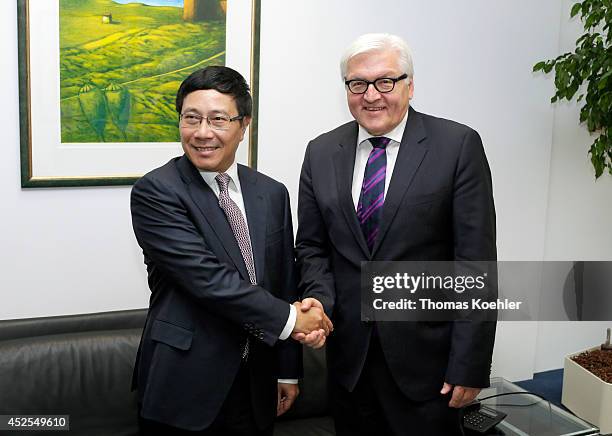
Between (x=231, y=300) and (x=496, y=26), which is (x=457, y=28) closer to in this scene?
(x=496, y=26)

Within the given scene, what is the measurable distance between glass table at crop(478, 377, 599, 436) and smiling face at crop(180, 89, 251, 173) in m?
1.64

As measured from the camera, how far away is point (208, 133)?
1840 millimetres

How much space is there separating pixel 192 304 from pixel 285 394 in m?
0.46

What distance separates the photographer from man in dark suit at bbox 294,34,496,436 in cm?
191

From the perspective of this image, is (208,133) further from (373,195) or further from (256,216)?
(373,195)

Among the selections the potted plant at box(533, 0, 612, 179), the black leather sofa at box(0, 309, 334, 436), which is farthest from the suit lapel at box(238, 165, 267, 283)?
the potted plant at box(533, 0, 612, 179)

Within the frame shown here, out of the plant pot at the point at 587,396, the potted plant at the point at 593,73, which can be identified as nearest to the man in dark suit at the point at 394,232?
the potted plant at the point at 593,73

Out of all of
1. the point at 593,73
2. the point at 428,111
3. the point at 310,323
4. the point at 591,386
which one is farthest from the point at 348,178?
the point at 591,386

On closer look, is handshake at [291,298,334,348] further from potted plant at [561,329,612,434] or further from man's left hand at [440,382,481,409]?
potted plant at [561,329,612,434]

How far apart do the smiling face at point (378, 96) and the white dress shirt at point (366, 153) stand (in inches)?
1.0

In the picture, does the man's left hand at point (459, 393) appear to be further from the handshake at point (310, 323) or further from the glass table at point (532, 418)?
the glass table at point (532, 418)

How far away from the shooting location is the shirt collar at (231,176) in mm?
1923

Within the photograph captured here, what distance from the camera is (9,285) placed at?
267 centimetres

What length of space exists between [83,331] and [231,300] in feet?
3.89
